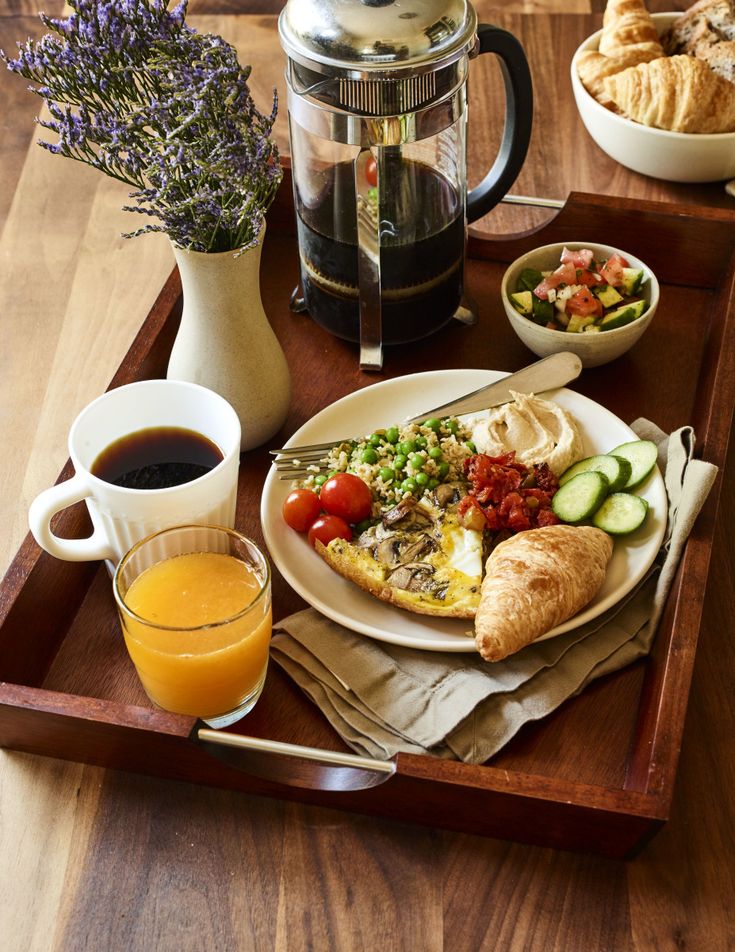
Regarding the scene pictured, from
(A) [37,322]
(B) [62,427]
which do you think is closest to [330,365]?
(B) [62,427]

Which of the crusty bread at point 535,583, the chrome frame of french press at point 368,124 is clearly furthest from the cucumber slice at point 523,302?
the crusty bread at point 535,583

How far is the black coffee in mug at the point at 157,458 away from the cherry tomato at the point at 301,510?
12 cm

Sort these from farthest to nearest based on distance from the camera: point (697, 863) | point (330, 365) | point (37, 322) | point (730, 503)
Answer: point (37, 322) < point (330, 365) < point (730, 503) < point (697, 863)

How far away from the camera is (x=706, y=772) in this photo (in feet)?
4.02

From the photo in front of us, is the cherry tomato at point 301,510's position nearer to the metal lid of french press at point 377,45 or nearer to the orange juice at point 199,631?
the orange juice at point 199,631

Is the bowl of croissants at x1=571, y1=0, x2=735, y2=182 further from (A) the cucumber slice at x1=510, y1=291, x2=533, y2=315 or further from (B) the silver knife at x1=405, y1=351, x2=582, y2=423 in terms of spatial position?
(B) the silver knife at x1=405, y1=351, x2=582, y2=423

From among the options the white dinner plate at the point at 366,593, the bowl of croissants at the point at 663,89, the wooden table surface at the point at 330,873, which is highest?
the bowl of croissants at the point at 663,89

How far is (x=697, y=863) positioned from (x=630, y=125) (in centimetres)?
140

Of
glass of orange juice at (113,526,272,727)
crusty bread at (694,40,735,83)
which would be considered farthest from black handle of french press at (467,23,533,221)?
glass of orange juice at (113,526,272,727)

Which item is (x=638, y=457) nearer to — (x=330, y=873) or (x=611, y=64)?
(x=330, y=873)

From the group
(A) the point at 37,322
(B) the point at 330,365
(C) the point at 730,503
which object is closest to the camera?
(C) the point at 730,503

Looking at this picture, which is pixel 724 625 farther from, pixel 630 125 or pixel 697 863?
pixel 630 125

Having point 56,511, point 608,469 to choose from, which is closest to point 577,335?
point 608,469

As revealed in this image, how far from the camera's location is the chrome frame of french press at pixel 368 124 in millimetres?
1393
